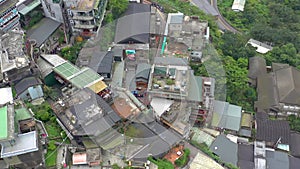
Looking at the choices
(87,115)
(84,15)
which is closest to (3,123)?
(87,115)

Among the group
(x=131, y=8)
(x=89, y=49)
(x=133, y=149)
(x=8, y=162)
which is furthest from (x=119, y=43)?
(x=8, y=162)

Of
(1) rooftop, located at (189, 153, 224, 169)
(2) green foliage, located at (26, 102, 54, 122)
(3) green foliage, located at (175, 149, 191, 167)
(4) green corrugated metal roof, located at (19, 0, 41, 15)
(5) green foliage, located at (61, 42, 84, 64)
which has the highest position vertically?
(4) green corrugated metal roof, located at (19, 0, 41, 15)

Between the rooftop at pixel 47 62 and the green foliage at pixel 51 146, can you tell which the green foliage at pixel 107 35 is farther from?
the green foliage at pixel 51 146

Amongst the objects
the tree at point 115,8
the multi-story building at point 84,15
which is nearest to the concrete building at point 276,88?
the tree at point 115,8

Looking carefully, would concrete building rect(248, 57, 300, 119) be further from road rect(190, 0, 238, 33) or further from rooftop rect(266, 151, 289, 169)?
road rect(190, 0, 238, 33)

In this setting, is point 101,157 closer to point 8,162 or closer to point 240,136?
point 8,162

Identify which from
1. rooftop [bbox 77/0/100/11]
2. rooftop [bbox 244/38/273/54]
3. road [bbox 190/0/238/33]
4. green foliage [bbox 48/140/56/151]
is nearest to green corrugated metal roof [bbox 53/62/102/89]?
green foliage [bbox 48/140/56/151]
